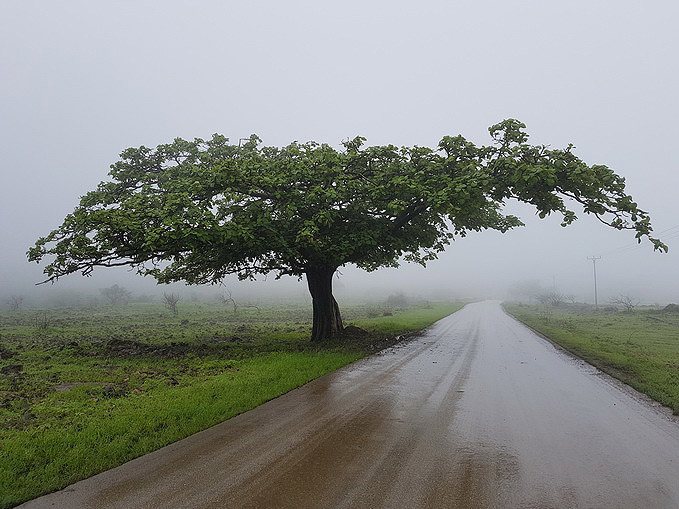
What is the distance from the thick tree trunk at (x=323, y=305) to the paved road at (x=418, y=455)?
10.4 meters

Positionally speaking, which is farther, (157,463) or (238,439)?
(238,439)

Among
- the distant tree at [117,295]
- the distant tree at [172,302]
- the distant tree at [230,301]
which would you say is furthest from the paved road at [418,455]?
the distant tree at [117,295]

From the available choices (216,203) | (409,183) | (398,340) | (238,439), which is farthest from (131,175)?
(238,439)

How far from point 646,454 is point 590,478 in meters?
1.68

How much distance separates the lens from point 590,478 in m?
5.28

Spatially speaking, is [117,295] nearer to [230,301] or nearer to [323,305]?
[230,301]

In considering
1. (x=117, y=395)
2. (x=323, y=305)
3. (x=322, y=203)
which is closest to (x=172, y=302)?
(x=323, y=305)

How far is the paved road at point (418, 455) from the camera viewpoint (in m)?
4.75

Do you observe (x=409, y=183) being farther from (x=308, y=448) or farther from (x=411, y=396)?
(x=308, y=448)

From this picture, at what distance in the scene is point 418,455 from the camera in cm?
601

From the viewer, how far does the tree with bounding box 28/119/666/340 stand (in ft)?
47.7

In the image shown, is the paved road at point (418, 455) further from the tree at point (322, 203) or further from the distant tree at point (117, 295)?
the distant tree at point (117, 295)

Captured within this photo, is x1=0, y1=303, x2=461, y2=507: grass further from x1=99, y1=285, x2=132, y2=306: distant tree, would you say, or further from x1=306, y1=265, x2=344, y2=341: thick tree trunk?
x1=99, y1=285, x2=132, y2=306: distant tree

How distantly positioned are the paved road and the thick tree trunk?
1044 centimetres
